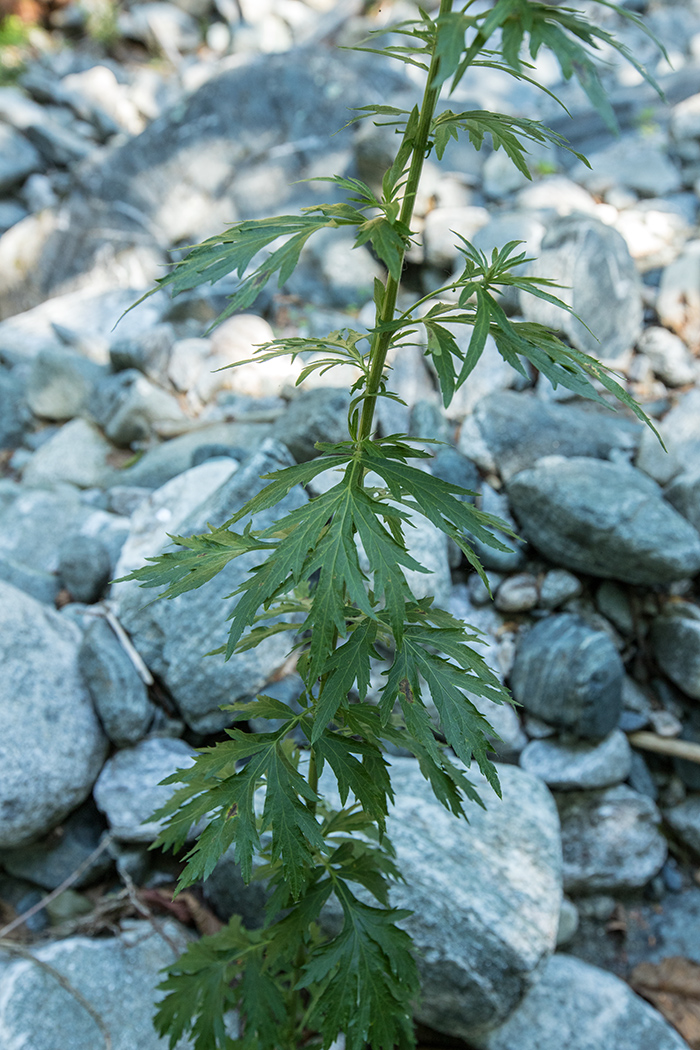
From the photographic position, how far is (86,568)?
3713mm

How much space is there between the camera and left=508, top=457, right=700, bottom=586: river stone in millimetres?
3359

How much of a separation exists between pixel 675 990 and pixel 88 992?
225 cm

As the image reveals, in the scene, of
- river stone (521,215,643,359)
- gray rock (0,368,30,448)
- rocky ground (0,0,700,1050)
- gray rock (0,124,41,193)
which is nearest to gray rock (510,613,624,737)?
rocky ground (0,0,700,1050)

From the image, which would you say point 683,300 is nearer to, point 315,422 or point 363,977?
point 315,422

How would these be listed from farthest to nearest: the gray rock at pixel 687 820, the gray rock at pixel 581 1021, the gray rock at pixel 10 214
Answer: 1. the gray rock at pixel 10 214
2. the gray rock at pixel 687 820
3. the gray rock at pixel 581 1021

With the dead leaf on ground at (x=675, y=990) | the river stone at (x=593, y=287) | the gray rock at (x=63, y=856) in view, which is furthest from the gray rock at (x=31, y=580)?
the river stone at (x=593, y=287)

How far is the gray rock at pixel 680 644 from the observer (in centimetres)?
351

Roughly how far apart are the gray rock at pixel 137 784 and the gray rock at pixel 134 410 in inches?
108

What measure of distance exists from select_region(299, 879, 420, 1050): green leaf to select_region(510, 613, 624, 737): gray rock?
6.31ft

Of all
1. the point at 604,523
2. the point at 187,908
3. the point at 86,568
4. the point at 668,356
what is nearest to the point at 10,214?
the point at 86,568

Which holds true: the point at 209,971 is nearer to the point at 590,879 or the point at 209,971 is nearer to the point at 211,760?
the point at 211,760

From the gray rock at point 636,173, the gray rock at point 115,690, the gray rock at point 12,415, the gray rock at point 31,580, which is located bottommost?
the gray rock at point 115,690

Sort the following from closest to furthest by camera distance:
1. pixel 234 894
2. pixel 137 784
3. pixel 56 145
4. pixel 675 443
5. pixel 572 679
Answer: pixel 234 894, pixel 137 784, pixel 572 679, pixel 675 443, pixel 56 145

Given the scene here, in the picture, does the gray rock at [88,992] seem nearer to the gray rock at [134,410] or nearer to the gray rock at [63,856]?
the gray rock at [63,856]
